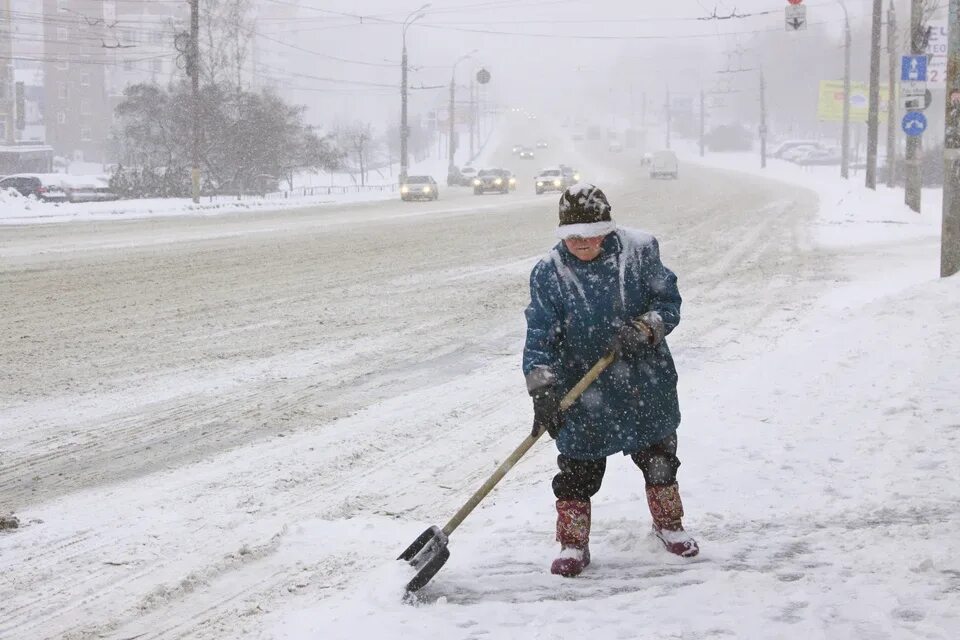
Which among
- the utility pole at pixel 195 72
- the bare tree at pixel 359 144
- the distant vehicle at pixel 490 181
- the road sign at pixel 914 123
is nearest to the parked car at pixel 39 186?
the utility pole at pixel 195 72

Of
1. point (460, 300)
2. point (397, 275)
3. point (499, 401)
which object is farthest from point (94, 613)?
point (397, 275)

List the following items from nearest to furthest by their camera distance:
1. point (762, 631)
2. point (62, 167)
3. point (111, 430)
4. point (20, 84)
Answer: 1. point (762, 631)
2. point (111, 430)
3. point (20, 84)
4. point (62, 167)

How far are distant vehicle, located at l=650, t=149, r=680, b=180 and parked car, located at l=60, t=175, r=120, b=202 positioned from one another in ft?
96.0

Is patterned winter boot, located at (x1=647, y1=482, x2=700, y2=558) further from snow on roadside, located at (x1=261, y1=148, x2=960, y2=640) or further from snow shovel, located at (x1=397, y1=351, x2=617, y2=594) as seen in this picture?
snow shovel, located at (x1=397, y1=351, x2=617, y2=594)

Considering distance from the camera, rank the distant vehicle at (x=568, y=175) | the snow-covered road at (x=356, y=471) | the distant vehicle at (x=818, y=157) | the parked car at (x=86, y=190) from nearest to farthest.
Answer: the snow-covered road at (x=356, y=471) → the parked car at (x=86, y=190) → the distant vehicle at (x=568, y=175) → the distant vehicle at (x=818, y=157)

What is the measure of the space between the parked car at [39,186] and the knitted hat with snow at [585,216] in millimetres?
33716

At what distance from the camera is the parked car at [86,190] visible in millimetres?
36250

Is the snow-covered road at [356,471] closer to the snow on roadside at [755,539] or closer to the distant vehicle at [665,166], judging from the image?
the snow on roadside at [755,539]

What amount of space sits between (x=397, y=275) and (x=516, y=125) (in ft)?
447

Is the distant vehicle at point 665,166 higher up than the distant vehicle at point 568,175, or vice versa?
the distant vehicle at point 665,166

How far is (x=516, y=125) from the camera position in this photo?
148 metres

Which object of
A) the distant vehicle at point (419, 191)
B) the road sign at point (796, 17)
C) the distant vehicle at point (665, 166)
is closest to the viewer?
the road sign at point (796, 17)

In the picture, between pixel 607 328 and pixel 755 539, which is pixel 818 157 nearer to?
pixel 755 539

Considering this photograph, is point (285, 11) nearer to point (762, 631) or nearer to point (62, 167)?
point (62, 167)
